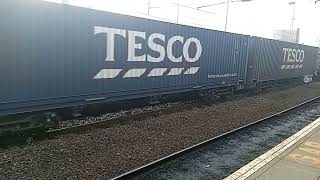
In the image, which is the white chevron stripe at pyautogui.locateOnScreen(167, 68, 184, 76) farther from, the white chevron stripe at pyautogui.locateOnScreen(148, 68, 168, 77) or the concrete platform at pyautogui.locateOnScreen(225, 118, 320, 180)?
the concrete platform at pyautogui.locateOnScreen(225, 118, 320, 180)

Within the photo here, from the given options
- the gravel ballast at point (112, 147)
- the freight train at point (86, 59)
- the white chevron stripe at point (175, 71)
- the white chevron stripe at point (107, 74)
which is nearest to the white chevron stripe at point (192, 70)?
the freight train at point (86, 59)

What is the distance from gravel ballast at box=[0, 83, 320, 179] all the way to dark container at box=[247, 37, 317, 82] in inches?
300

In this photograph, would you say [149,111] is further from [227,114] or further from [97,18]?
[97,18]

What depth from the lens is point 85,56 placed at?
1015 cm

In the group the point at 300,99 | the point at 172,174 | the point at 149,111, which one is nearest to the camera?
the point at 172,174

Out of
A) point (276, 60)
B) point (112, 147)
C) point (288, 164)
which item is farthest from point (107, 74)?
point (276, 60)

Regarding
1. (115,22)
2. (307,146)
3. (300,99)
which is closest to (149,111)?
(115,22)

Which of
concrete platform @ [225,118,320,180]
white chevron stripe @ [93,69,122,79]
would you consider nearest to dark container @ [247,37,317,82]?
concrete platform @ [225,118,320,180]

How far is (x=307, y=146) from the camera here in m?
9.79

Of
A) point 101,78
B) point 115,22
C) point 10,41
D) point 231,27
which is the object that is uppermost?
point 231,27

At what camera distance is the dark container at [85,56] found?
827cm

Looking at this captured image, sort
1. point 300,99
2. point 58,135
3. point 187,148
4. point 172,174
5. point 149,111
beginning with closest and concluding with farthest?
point 172,174, point 187,148, point 58,135, point 149,111, point 300,99

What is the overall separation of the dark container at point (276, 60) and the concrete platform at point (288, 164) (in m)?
11.1

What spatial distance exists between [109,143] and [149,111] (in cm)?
483
